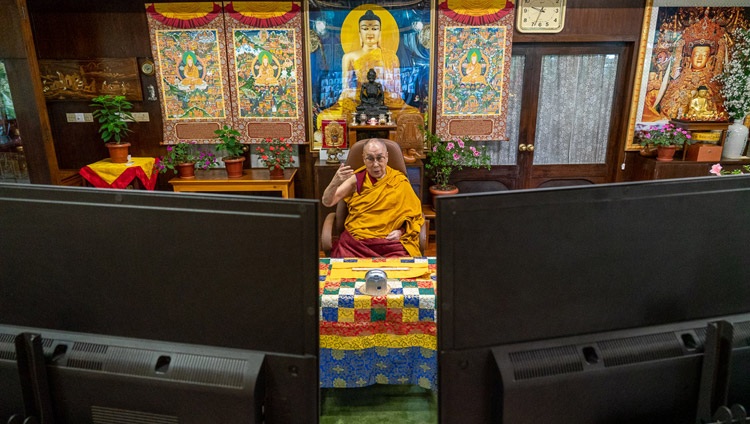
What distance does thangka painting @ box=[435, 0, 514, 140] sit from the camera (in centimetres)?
382

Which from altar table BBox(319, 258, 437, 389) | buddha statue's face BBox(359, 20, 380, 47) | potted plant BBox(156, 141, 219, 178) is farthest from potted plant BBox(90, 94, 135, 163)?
altar table BBox(319, 258, 437, 389)

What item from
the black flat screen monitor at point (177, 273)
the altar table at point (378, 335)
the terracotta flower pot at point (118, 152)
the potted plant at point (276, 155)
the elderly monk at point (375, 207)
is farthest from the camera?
the potted plant at point (276, 155)

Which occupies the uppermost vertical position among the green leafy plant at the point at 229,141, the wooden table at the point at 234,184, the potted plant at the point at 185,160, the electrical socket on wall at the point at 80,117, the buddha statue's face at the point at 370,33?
the buddha statue's face at the point at 370,33

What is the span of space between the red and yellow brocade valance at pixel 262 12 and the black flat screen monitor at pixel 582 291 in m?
3.62

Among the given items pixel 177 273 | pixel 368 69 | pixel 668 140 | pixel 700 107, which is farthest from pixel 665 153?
pixel 177 273

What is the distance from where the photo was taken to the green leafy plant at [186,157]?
3871 mm

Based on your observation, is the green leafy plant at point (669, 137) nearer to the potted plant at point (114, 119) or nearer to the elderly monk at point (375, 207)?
the elderly monk at point (375, 207)

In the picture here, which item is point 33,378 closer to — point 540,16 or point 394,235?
point 394,235

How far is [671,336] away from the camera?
0.72 metres

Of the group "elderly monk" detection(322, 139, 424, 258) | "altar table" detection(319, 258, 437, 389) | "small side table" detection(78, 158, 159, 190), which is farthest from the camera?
"small side table" detection(78, 158, 159, 190)

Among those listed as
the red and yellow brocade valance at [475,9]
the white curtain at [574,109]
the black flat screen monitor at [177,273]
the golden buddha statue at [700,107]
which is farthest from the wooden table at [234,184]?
the golden buddha statue at [700,107]

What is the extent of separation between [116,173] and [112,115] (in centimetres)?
48

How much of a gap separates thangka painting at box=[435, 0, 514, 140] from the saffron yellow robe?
1.51m

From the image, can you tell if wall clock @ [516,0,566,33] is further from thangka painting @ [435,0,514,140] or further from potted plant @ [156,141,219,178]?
potted plant @ [156,141,219,178]
